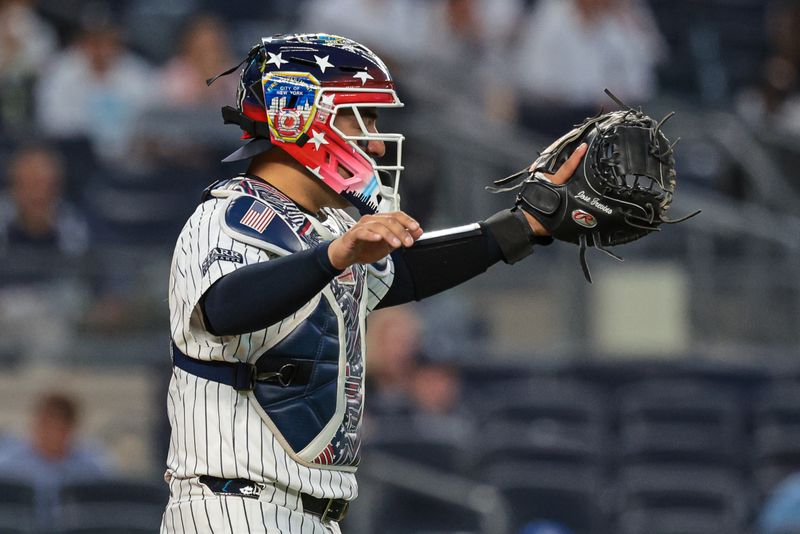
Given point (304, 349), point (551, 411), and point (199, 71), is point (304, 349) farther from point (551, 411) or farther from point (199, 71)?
point (199, 71)

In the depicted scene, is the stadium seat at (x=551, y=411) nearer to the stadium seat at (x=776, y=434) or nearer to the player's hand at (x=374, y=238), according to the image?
the stadium seat at (x=776, y=434)

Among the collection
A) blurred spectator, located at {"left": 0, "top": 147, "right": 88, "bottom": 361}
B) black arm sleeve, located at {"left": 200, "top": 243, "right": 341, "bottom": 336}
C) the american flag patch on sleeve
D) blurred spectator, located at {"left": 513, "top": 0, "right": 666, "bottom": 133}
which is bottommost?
black arm sleeve, located at {"left": 200, "top": 243, "right": 341, "bottom": 336}

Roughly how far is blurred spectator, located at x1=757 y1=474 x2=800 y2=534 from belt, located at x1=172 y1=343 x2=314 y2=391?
358cm

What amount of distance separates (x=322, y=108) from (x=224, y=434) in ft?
2.36

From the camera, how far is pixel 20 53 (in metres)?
9.67

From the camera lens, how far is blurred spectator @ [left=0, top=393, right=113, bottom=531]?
669cm

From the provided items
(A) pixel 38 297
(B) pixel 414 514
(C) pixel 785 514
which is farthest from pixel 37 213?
(C) pixel 785 514

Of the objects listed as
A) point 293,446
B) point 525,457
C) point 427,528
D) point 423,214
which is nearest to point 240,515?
point 293,446

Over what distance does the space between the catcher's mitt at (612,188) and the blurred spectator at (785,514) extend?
3032 mm

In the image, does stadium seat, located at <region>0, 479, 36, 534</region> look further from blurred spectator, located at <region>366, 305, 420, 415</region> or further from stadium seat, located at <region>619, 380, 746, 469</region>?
stadium seat, located at <region>619, 380, 746, 469</region>

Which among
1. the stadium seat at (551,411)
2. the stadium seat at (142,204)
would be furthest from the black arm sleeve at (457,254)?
the stadium seat at (142,204)

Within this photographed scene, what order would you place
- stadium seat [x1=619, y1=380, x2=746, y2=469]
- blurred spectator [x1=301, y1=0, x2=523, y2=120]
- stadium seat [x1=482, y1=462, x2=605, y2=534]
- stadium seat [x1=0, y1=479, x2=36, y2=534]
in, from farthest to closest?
blurred spectator [x1=301, y1=0, x2=523, y2=120] → stadium seat [x1=619, y1=380, x2=746, y2=469] → stadium seat [x1=482, y1=462, x2=605, y2=534] → stadium seat [x1=0, y1=479, x2=36, y2=534]

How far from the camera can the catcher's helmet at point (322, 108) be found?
3043 millimetres

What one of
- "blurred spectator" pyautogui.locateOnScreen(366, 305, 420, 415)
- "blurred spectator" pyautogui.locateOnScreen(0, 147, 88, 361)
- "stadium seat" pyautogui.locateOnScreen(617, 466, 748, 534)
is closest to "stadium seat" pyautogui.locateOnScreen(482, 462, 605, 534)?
"stadium seat" pyautogui.locateOnScreen(617, 466, 748, 534)
